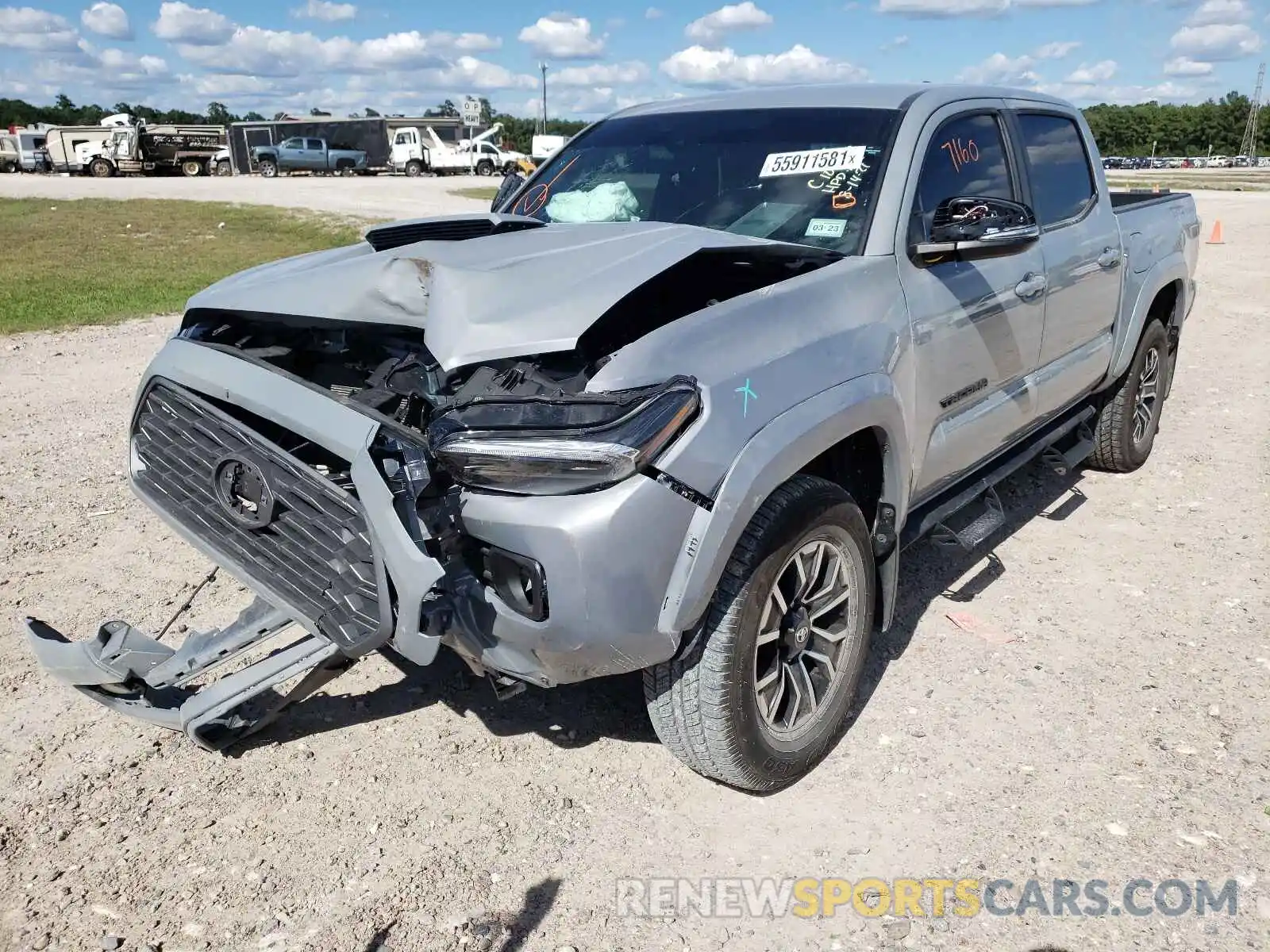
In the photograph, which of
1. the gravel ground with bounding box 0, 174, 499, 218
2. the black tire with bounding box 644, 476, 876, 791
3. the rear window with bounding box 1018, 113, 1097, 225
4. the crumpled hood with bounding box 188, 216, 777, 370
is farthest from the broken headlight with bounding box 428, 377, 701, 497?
the gravel ground with bounding box 0, 174, 499, 218

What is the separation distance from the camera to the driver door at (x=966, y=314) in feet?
10.8

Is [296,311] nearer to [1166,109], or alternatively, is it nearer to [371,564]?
[371,564]

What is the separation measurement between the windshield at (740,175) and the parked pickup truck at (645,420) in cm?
1

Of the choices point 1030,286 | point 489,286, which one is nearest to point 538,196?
point 489,286

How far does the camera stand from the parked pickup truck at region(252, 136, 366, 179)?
40656 millimetres

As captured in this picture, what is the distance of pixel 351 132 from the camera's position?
1725 inches

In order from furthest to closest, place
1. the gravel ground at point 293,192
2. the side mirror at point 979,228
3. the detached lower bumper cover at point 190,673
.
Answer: the gravel ground at point 293,192 → the side mirror at point 979,228 → the detached lower bumper cover at point 190,673

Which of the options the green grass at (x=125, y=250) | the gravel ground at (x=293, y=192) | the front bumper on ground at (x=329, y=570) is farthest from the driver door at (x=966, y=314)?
the gravel ground at (x=293, y=192)

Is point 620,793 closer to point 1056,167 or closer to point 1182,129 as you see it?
point 1056,167

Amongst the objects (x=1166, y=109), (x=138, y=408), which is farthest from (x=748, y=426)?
(x=1166, y=109)

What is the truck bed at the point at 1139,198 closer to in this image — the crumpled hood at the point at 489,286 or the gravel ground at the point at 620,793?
the gravel ground at the point at 620,793

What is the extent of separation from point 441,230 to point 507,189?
59.6 inches

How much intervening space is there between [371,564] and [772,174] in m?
2.07

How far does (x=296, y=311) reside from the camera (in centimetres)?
Result: 294
